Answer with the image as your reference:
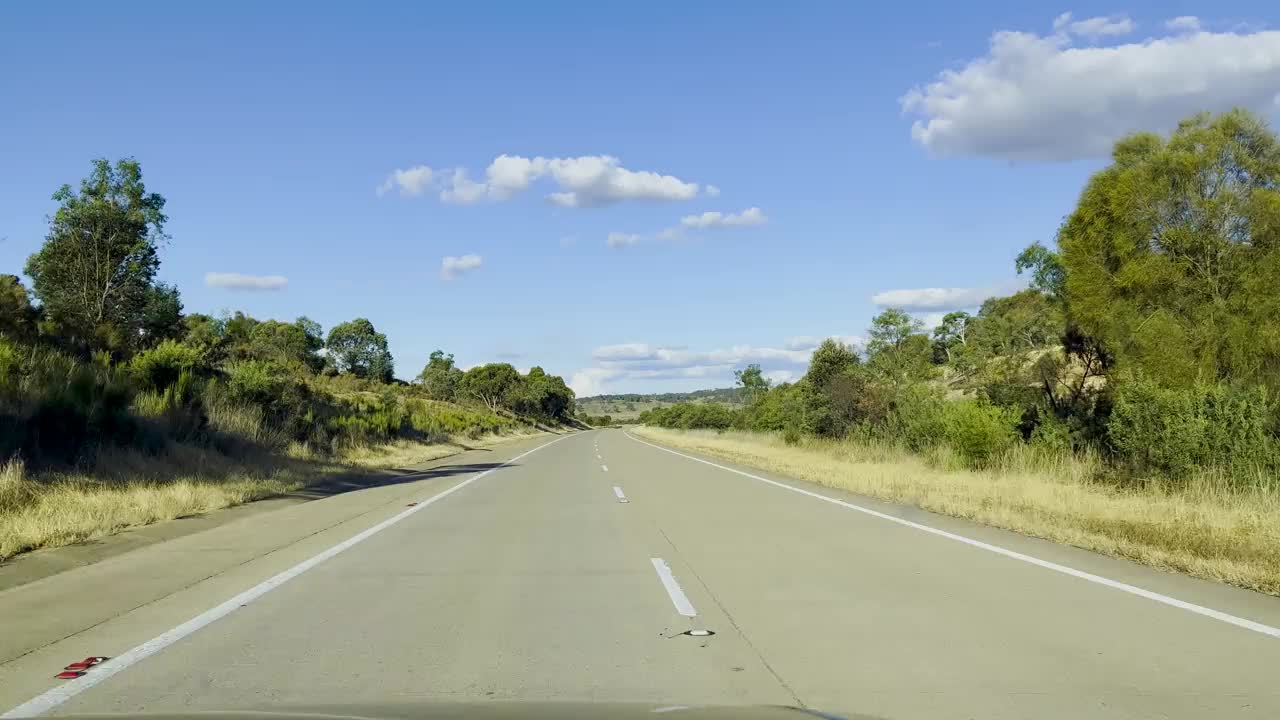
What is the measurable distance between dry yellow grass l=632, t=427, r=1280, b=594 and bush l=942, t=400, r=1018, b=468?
25.7 inches

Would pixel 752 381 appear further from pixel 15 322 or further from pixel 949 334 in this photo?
pixel 15 322

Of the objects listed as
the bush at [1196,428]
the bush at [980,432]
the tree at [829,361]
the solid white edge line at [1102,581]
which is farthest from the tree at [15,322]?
the tree at [829,361]

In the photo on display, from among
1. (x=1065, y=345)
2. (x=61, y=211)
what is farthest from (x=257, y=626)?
(x=61, y=211)

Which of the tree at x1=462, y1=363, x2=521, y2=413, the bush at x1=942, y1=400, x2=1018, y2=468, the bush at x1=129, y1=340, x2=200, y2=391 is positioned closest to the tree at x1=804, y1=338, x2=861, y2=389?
A: the bush at x1=942, y1=400, x2=1018, y2=468

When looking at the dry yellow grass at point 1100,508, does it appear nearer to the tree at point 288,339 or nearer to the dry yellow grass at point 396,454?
the dry yellow grass at point 396,454

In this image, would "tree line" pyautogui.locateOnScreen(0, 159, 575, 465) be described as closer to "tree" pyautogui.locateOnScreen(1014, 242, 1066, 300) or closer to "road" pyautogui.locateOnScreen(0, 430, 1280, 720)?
"road" pyautogui.locateOnScreen(0, 430, 1280, 720)

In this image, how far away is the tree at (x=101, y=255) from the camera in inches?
1394

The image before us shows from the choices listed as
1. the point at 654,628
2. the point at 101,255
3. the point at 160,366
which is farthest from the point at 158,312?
the point at 654,628

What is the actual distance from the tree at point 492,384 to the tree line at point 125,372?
158 feet

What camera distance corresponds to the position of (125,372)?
21.4 metres

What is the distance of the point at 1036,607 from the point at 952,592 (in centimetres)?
82

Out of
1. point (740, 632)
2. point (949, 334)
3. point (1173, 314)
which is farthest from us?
point (949, 334)

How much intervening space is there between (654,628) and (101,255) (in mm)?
36363

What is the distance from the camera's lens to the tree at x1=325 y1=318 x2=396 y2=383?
327 feet
